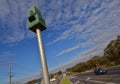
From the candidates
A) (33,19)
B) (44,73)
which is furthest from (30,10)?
(44,73)

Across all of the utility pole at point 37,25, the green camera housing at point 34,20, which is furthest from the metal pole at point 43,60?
the green camera housing at point 34,20

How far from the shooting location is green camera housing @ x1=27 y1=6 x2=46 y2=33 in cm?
300

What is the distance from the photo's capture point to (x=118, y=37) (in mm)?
64688

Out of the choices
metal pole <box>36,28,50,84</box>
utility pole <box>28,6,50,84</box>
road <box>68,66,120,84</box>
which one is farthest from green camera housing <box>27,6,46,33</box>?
road <box>68,66,120,84</box>

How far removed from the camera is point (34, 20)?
3.04m

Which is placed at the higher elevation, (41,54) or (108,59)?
(108,59)

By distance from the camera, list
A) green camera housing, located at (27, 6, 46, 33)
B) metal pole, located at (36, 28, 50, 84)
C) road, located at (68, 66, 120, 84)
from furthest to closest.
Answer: road, located at (68, 66, 120, 84) < green camera housing, located at (27, 6, 46, 33) < metal pole, located at (36, 28, 50, 84)

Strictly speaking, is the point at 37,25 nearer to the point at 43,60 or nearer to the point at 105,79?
the point at 43,60

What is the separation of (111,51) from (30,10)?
69128 mm

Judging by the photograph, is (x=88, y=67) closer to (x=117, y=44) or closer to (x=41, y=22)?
(x=117, y=44)

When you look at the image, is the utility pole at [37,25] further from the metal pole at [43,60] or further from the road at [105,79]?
the road at [105,79]

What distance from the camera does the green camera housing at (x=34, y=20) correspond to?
3.00m

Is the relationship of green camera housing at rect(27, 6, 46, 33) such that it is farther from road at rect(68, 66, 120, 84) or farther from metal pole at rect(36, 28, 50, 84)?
road at rect(68, 66, 120, 84)

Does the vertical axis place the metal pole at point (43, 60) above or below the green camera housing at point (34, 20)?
below
